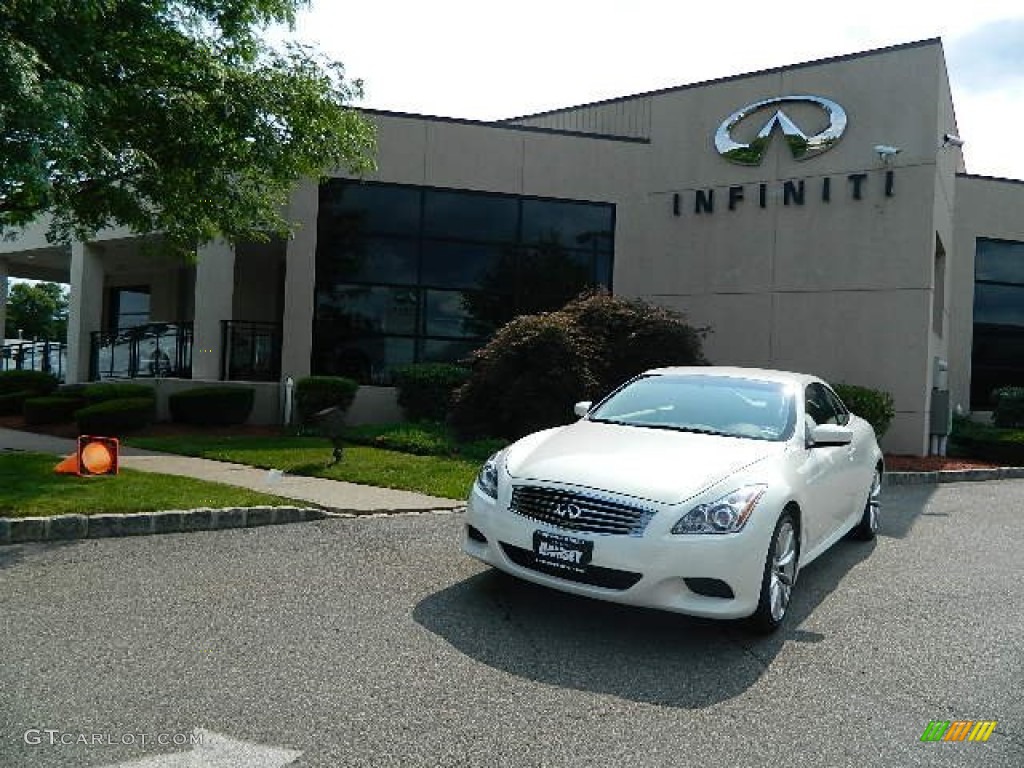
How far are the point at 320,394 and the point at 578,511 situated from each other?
35.3 feet

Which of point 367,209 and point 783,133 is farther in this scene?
point 367,209

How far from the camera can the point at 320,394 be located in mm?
14656

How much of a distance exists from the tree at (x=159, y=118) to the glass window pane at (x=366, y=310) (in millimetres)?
4948

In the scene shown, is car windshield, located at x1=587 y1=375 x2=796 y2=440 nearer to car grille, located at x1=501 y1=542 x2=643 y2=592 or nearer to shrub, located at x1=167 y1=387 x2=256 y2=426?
car grille, located at x1=501 y1=542 x2=643 y2=592

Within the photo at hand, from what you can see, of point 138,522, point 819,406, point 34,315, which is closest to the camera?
point 819,406

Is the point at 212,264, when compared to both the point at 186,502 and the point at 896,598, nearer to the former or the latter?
the point at 186,502

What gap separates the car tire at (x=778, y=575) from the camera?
464 centimetres

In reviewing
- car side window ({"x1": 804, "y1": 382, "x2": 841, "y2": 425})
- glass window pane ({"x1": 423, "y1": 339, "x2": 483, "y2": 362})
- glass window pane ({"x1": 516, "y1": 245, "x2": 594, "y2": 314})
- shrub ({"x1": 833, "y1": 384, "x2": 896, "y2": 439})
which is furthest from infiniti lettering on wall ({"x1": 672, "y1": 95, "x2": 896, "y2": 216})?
car side window ({"x1": 804, "y1": 382, "x2": 841, "y2": 425})

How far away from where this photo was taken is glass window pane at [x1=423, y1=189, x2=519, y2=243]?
658 inches

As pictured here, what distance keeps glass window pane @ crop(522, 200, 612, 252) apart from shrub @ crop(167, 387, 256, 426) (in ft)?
21.5

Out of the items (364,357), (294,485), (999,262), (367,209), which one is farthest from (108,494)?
(999,262)

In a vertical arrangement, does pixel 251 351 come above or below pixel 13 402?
above

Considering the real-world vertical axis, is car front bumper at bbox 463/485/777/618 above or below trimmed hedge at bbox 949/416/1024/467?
below

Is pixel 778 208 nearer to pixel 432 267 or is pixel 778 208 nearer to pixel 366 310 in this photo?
pixel 432 267
